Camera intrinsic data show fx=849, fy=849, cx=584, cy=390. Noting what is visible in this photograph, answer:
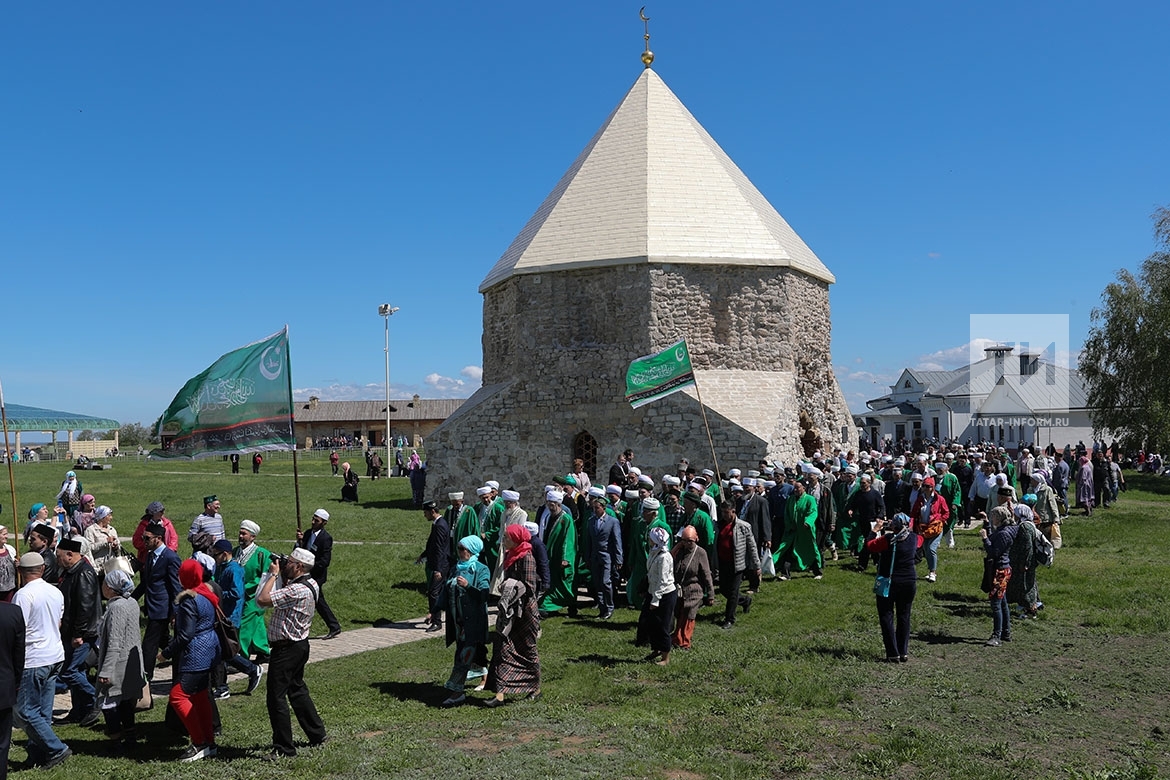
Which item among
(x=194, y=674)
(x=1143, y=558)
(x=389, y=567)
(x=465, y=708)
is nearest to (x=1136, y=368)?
(x=1143, y=558)

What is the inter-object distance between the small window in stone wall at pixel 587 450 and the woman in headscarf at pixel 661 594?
14.4 meters

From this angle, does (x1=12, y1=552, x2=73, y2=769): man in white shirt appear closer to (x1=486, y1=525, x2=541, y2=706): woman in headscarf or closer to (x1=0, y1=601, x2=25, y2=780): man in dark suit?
(x1=0, y1=601, x2=25, y2=780): man in dark suit

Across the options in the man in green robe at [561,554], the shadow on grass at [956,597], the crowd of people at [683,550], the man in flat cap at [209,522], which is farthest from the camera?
the shadow on grass at [956,597]

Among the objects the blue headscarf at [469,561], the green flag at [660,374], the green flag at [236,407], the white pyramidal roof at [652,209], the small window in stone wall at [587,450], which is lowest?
the blue headscarf at [469,561]

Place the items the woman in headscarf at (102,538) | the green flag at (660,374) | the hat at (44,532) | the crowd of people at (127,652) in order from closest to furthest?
the crowd of people at (127,652) < the hat at (44,532) < the woman in headscarf at (102,538) < the green flag at (660,374)

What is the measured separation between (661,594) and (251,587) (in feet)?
14.7

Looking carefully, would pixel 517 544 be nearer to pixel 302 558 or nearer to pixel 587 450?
pixel 302 558

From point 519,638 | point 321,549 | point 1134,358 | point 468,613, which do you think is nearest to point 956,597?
point 519,638

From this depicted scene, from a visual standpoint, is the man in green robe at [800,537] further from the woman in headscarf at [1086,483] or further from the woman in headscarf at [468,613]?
the woman in headscarf at [1086,483]

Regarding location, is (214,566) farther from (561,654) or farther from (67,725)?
(561,654)

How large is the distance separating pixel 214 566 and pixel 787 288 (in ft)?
61.9

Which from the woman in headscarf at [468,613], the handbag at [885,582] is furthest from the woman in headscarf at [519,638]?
the handbag at [885,582]

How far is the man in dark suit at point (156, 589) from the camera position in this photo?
8172 mm

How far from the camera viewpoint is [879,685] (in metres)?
8.43
